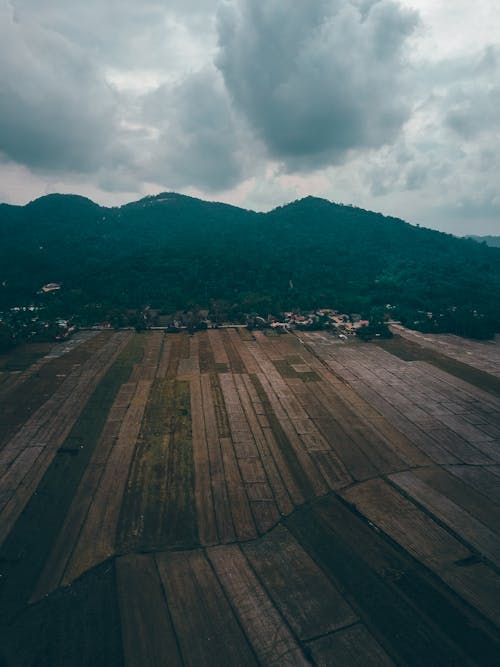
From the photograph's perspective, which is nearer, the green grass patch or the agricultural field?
the agricultural field

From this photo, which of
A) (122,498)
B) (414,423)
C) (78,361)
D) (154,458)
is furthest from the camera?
(78,361)

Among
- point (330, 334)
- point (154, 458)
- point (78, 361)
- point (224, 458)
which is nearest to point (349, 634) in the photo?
point (224, 458)

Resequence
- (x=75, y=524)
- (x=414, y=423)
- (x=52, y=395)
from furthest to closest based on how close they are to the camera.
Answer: (x=52, y=395) < (x=414, y=423) < (x=75, y=524)

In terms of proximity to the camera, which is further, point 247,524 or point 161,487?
point 161,487

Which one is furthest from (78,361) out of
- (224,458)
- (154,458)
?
(224,458)

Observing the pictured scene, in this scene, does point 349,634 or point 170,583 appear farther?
point 170,583

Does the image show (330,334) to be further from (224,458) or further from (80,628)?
(80,628)

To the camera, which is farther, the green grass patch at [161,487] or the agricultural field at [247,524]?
the green grass patch at [161,487]
